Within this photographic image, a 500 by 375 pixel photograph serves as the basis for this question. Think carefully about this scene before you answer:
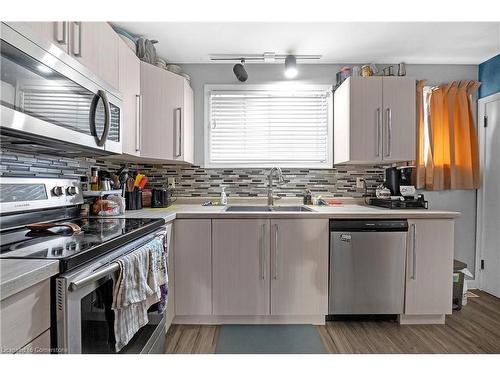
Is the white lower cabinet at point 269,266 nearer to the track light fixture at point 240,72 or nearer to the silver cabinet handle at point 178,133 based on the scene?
the silver cabinet handle at point 178,133

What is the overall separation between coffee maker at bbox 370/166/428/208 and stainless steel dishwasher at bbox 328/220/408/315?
0.99 ft

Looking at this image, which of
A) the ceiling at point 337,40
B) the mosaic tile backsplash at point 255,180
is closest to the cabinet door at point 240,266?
the mosaic tile backsplash at point 255,180

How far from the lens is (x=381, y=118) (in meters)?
2.40

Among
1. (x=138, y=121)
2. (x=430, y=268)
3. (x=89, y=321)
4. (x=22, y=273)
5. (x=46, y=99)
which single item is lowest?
(x=430, y=268)

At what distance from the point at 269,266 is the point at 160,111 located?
1.48m

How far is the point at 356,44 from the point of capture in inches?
96.4

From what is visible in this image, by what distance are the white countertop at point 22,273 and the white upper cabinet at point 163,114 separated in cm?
Answer: 148

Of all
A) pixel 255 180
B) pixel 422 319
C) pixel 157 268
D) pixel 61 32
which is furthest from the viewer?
pixel 255 180

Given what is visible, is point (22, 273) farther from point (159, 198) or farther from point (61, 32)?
point (159, 198)

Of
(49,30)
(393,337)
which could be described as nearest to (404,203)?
(393,337)

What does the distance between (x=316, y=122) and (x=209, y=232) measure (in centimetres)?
153

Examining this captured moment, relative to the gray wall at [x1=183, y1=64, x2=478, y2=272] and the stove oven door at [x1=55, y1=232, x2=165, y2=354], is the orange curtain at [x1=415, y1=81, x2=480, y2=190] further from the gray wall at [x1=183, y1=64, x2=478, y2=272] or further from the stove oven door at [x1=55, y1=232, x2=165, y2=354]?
the stove oven door at [x1=55, y1=232, x2=165, y2=354]
